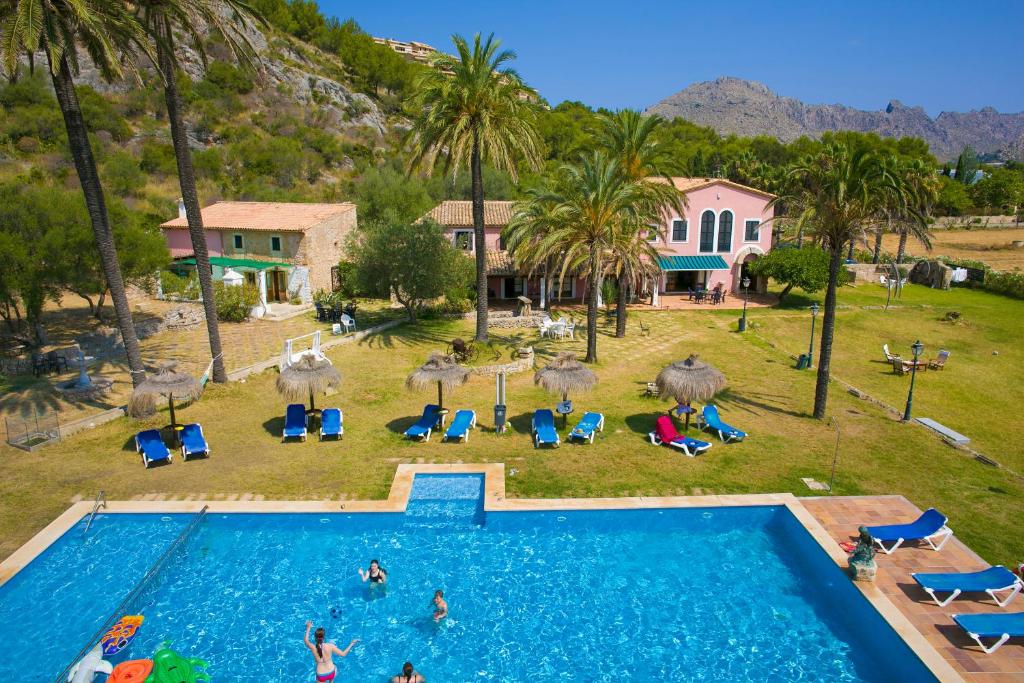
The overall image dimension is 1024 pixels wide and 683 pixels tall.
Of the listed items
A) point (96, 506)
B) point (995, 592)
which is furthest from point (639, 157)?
point (96, 506)

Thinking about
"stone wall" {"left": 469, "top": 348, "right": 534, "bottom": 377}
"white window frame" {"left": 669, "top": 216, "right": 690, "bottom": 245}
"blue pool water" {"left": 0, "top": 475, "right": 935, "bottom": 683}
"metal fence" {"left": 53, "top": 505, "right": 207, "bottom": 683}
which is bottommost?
"blue pool water" {"left": 0, "top": 475, "right": 935, "bottom": 683}

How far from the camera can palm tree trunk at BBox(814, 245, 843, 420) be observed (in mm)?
17922

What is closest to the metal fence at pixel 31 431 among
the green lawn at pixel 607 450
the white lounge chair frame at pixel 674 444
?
the green lawn at pixel 607 450

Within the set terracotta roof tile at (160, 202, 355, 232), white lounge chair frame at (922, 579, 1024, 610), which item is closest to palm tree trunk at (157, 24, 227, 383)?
terracotta roof tile at (160, 202, 355, 232)

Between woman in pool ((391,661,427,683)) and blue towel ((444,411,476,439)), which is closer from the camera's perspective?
woman in pool ((391,661,427,683))

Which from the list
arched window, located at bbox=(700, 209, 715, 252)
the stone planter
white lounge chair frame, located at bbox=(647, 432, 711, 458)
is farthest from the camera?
arched window, located at bbox=(700, 209, 715, 252)

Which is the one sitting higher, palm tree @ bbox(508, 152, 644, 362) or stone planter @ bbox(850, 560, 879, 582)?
palm tree @ bbox(508, 152, 644, 362)

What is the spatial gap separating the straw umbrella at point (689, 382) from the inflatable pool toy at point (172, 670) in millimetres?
12752

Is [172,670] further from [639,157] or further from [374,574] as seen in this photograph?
[639,157]

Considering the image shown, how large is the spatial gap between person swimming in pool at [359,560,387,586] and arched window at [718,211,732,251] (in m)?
33.0

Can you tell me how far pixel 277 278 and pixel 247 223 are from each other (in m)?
4.11

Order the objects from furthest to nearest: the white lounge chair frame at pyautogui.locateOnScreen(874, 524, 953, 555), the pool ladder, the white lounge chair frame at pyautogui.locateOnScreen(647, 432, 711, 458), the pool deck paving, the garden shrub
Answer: the garden shrub < the white lounge chair frame at pyautogui.locateOnScreen(647, 432, 711, 458) < the pool ladder < the white lounge chair frame at pyautogui.locateOnScreen(874, 524, 953, 555) < the pool deck paving

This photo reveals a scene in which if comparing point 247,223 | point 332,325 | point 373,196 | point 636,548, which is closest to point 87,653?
point 636,548

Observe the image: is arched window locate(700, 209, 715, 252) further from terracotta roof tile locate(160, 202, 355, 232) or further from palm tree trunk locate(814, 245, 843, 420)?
terracotta roof tile locate(160, 202, 355, 232)
